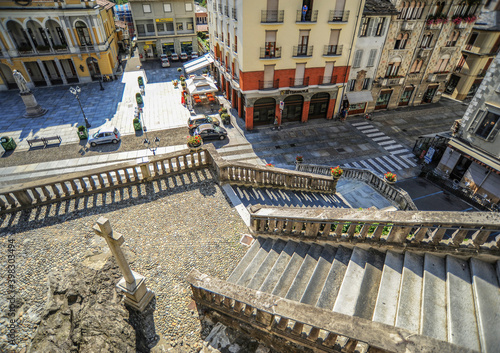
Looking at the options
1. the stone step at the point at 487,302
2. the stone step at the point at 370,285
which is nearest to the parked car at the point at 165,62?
the stone step at the point at 370,285

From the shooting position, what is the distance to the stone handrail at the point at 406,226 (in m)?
5.93

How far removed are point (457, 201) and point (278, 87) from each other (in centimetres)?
1890

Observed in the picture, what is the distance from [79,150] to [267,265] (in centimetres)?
2319

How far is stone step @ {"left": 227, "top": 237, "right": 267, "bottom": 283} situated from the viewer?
26.7 ft

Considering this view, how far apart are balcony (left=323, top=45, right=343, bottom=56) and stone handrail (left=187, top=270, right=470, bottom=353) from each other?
26.2 m

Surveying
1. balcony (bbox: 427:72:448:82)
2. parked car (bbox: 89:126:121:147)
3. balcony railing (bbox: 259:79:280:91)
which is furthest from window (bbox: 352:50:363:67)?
parked car (bbox: 89:126:121:147)

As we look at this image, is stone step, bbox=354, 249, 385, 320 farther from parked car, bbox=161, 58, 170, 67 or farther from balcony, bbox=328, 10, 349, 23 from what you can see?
parked car, bbox=161, 58, 170, 67

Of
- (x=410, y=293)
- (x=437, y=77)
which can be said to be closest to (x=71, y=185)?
(x=410, y=293)

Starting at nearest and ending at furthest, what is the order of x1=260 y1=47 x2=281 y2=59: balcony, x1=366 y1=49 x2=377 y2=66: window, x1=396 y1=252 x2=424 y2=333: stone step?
x1=396 y1=252 x2=424 y2=333: stone step < x1=260 y1=47 x2=281 y2=59: balcony < x1=366 y1=49 x2=377 y2=66: window

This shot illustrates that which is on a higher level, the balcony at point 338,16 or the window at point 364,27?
the balcony at point 338,16

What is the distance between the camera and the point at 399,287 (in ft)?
19.4

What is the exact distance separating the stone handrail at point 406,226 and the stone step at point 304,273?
1.43 ft

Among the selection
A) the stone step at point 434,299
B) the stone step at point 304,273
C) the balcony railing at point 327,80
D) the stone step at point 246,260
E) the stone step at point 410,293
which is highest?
the stone step at point 434,299

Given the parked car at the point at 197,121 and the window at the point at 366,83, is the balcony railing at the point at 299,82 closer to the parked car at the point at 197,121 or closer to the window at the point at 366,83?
the window at the point at 366,83
